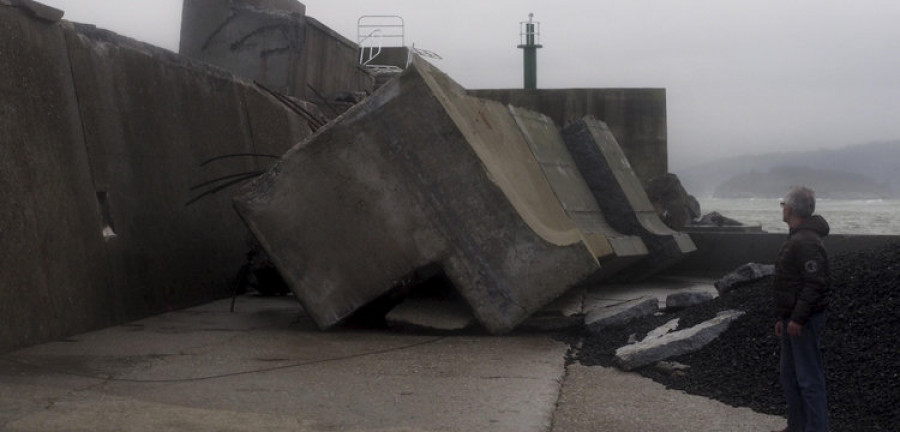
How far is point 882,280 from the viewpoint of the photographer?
684 centimetres

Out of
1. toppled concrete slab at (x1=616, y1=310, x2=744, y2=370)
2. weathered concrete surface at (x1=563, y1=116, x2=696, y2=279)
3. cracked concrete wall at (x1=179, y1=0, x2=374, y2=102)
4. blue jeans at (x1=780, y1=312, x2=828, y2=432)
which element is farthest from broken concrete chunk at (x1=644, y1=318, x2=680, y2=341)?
cracked concrete wall at (x1=179, y1=0, x2=374, y2=102)

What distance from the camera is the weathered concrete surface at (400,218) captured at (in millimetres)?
7488

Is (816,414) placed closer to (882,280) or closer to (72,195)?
(882,280)

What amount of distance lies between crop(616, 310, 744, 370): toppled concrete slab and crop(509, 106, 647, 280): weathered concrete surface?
2700mm

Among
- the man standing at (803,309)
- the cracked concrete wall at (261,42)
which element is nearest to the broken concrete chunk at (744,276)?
the man standing at (803,309)

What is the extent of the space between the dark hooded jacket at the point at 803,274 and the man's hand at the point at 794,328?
0.02 meters

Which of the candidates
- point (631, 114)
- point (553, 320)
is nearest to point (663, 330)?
point (553, 320)

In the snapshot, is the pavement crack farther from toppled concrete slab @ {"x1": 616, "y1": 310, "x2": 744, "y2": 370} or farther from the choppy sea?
the choppy sea

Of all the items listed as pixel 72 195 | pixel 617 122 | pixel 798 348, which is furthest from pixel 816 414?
pixel 617 122

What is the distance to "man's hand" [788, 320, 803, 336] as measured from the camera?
4645 mm

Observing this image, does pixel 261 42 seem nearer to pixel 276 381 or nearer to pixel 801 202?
pixel 276 381

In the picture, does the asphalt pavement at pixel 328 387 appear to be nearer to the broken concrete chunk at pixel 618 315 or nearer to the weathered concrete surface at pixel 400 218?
the weathered concrete surface at pixel 400 218

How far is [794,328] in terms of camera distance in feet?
15.3

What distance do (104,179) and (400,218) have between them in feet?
7.40
